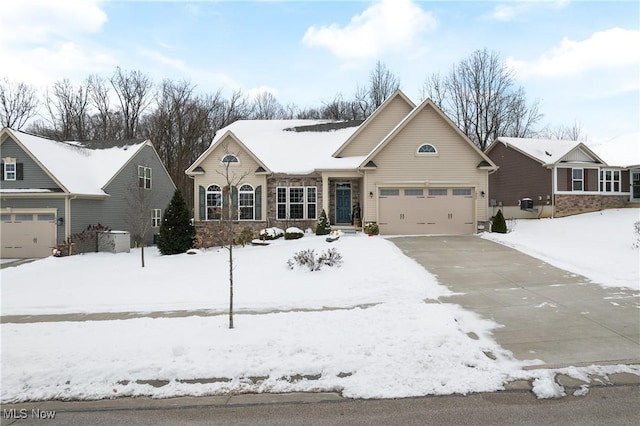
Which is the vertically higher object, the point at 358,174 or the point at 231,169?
the point at 231,169

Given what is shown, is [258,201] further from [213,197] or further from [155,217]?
[155,217]

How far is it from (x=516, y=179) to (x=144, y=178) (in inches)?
1003

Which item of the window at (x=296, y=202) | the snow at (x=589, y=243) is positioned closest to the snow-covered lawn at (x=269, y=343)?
the snow at (x=589, y=243)

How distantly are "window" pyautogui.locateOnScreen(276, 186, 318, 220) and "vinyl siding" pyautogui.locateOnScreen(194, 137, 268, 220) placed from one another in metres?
0.83

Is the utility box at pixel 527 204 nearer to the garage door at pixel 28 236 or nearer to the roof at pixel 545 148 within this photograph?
the roof at pixel 545 148

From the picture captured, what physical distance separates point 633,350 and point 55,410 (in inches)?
295

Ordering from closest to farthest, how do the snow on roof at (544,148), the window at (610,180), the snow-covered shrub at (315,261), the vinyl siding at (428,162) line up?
the snow-covered shrub at (315,261) < the vinyl siding at (428,162) < the snow on roof at (544,148) < the window at (610,180)

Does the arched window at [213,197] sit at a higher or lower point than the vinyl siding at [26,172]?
lower

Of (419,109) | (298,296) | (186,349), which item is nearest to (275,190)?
(419,109)

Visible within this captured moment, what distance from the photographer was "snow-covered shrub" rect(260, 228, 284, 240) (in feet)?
61.1

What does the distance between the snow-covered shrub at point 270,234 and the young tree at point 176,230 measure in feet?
12.2

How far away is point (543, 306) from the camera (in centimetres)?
753

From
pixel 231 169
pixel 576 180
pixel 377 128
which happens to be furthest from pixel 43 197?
pixel 576 180

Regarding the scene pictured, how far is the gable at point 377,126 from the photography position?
2055 centimetres
